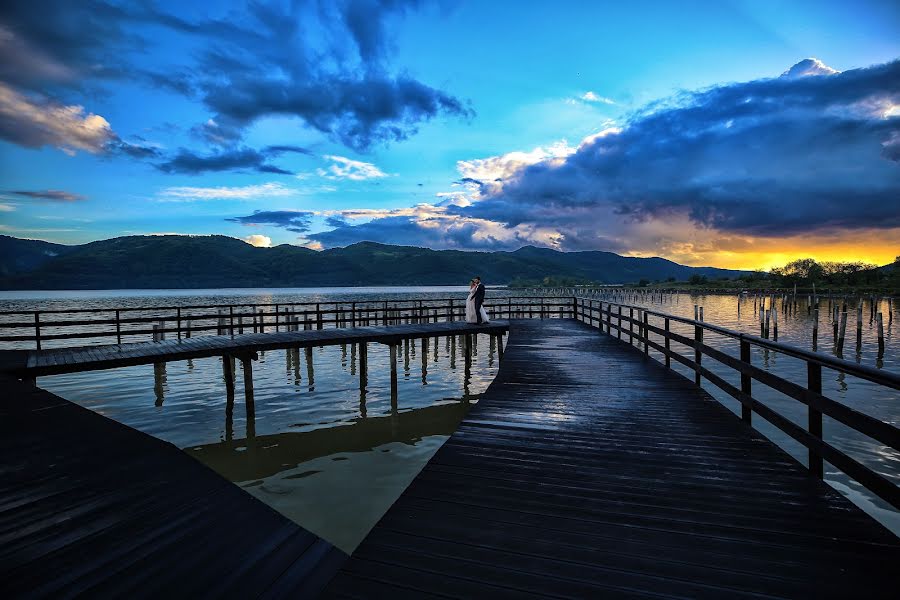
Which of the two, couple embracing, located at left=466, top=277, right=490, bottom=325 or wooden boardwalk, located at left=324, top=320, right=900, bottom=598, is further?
couple embracing, located at left=466, top=277, right=490, bottom=325

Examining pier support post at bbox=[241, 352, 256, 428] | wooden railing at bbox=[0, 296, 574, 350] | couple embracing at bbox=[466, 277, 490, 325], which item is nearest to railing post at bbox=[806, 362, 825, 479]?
wooden railing at bbox=[0, 296, 574, 350]

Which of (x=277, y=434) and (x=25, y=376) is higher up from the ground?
(x=25, y=376)

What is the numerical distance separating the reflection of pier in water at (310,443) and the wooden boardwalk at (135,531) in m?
3.97

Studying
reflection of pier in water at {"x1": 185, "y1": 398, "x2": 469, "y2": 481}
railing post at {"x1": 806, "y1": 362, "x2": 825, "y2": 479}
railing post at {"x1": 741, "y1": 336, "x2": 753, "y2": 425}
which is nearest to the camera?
railing post at {"x1": 806, "y1": 362, "x2": 825, "y2": 479}

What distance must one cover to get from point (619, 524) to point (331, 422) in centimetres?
961

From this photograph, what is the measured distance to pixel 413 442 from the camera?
1054 centimetres

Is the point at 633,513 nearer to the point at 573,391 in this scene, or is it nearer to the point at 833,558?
the point at 833,558

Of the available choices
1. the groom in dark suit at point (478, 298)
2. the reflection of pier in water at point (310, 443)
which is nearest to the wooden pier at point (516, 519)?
the reflection of pier in water at point (310, 443)

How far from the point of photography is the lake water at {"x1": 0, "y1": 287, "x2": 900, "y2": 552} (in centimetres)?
761

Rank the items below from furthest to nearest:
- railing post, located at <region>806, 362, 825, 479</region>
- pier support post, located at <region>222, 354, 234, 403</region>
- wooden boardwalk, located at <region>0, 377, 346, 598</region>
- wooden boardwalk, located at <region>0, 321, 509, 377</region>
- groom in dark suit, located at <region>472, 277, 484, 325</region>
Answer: groom in dark suit, located at <region>472, 277, 484, 325</region>
pier support post, located at <region>222, 354, 234, 403</region>
wooden boardwalk, located at <region>0, 321, 509, 377</region>
railing post, located at <region>806, 362, 825, 479</region>
wooden boardwalk, located at <region>0, 377, 346, 598</region>

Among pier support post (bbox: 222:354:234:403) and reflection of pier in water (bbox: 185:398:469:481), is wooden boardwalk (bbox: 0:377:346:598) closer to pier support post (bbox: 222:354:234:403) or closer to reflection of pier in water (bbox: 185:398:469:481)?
reflection of pier in water (bbox: 185:398:469:481)

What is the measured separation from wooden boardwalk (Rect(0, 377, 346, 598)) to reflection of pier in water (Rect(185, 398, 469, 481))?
3.97 metres

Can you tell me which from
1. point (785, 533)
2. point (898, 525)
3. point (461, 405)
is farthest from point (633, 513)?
point (461, 405)

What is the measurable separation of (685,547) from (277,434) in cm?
976
